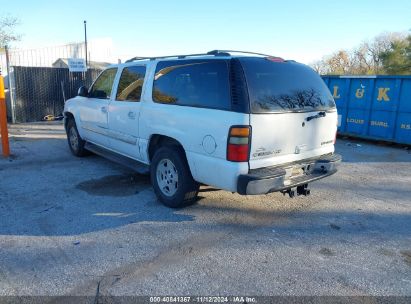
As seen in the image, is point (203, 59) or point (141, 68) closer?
point (203, 59)

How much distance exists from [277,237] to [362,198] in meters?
2.19

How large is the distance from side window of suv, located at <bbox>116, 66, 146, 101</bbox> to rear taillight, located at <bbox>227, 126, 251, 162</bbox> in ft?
6.70

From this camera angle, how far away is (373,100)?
34.8 ft

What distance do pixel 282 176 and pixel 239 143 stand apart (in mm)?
687

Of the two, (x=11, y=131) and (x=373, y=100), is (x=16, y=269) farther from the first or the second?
(x=373, y=100)

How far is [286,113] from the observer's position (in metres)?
3.92

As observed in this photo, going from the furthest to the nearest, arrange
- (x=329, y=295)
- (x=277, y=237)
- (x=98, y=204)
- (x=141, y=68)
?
(x=141, y=68), (x=98, y=204), (x=277, y=237), (x=329, y=295)

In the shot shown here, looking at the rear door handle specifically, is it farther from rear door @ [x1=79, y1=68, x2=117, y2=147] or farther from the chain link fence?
the chain link fence

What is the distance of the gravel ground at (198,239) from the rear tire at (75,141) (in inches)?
51.9

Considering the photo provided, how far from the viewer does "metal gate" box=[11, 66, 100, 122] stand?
12688 millimetres

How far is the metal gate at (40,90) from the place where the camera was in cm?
1269

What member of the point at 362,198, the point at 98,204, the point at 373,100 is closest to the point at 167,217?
the point at 98,204

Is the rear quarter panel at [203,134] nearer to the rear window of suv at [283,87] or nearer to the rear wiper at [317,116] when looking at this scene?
the rear window of suv at [283,87]

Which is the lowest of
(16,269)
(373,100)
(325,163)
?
(16,269)
